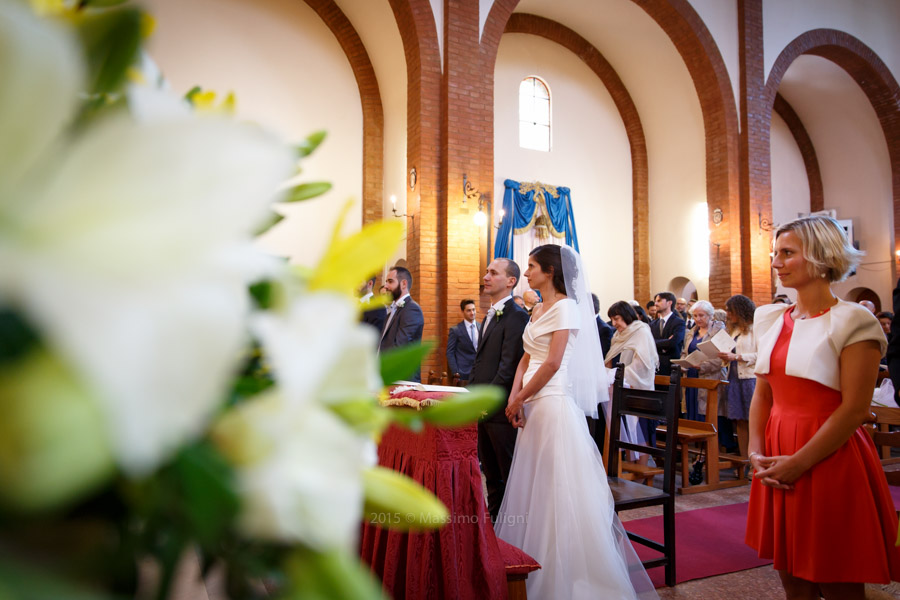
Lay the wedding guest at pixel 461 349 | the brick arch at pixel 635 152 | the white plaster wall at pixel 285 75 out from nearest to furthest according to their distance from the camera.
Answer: the wedding guest at pixel 461 349, the white plaster wall at pixel 285 75, the brick arch at pixel 635 152

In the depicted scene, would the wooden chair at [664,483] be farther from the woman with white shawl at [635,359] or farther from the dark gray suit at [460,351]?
the dark gray suit at [460,351]

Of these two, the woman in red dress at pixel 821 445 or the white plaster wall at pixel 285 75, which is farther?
the white plaster wall at pixel 285 75

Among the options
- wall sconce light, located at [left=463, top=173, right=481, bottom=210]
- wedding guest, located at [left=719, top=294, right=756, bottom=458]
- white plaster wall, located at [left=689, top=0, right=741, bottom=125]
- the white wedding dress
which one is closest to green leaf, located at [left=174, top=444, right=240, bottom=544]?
the white wedding dress

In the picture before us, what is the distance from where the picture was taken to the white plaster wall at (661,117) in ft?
39.4

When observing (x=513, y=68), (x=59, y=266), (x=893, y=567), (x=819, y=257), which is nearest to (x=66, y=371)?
(x=59, y=266)

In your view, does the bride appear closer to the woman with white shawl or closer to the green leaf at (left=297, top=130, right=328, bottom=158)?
the woman with white shawl

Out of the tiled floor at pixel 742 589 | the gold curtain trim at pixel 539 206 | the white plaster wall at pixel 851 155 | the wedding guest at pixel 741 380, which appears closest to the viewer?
the tiled floor at pixel 742 589

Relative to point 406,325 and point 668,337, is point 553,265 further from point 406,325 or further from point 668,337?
point 668,337

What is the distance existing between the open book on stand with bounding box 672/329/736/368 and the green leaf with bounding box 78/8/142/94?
6.60 m

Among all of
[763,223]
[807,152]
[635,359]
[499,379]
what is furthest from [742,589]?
[807,152]

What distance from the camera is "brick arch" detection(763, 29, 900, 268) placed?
469 inches

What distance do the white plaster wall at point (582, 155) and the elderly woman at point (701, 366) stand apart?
5.71m

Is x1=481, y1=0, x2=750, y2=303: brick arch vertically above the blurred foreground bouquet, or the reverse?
x1=481, y1=0, x2=750, y2=303: brick arch

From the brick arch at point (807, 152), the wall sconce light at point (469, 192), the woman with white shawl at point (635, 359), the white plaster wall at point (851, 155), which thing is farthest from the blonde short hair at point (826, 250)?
the brick arch at point (807, 152)
